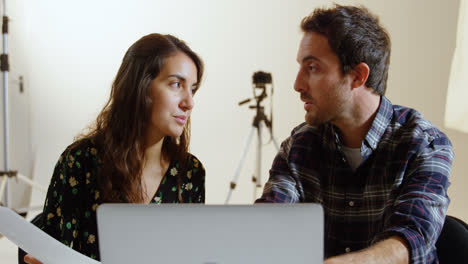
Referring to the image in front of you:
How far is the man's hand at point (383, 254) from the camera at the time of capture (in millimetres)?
938

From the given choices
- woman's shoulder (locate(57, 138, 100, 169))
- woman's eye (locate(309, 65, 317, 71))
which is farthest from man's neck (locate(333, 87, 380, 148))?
woman's shoulder (locate(57, 138, 100, 169))

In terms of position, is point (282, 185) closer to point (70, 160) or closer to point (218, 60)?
point (70, 160)

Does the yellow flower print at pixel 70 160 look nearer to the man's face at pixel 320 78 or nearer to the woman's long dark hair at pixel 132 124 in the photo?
the woman's long dark hair at pixel 132 124

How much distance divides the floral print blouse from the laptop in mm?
749

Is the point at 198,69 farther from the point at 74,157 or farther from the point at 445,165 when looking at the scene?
the point at 445,165

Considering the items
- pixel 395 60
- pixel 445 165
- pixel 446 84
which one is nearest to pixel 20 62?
pixel 395 60

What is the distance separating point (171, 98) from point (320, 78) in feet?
1.52

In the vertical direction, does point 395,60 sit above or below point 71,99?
above

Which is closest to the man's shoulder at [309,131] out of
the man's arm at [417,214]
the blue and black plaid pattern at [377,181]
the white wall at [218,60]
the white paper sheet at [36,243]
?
the blue and black plaid pattern at [377,181]

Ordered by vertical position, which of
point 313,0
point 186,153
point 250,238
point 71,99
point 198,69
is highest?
point 313,0

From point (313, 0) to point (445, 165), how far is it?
2622mm

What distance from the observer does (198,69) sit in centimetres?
159

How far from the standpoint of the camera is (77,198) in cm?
139

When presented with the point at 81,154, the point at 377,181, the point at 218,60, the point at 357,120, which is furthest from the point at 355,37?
the point at 218,60
